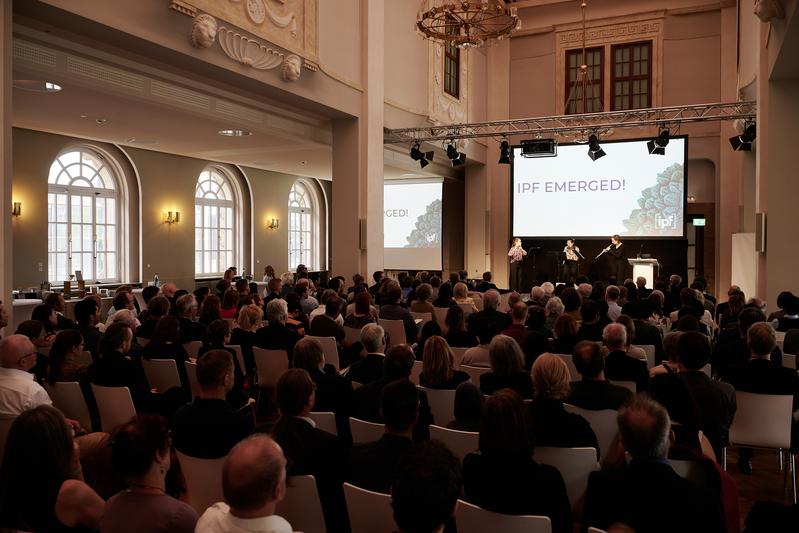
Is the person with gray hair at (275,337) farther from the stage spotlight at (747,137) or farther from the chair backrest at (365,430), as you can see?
the stage spotlight at (747,137)

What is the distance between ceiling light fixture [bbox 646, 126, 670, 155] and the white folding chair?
9764 mm

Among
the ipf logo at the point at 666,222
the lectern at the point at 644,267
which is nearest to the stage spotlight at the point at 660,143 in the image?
the ipf logo at the point at 666,222

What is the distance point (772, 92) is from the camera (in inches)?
384

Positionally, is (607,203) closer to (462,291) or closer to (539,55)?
(539,55)

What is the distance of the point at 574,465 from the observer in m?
3.04

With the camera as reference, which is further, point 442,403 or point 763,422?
point 763,422

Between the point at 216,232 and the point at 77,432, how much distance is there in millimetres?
14768

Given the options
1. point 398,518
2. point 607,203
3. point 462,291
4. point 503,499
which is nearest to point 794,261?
point 462,291

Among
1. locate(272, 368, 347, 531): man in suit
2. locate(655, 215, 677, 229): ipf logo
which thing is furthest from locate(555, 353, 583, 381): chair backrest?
locate(655, 215, 677, 229): ipf logo

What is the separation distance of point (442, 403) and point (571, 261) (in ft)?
46.4

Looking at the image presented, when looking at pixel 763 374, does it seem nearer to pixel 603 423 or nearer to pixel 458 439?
pixel 603 423

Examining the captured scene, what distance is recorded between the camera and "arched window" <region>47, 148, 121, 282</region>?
13.3 m

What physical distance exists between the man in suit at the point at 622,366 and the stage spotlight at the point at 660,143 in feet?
31.4

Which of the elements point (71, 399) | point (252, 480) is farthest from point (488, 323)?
point (252, 480)
